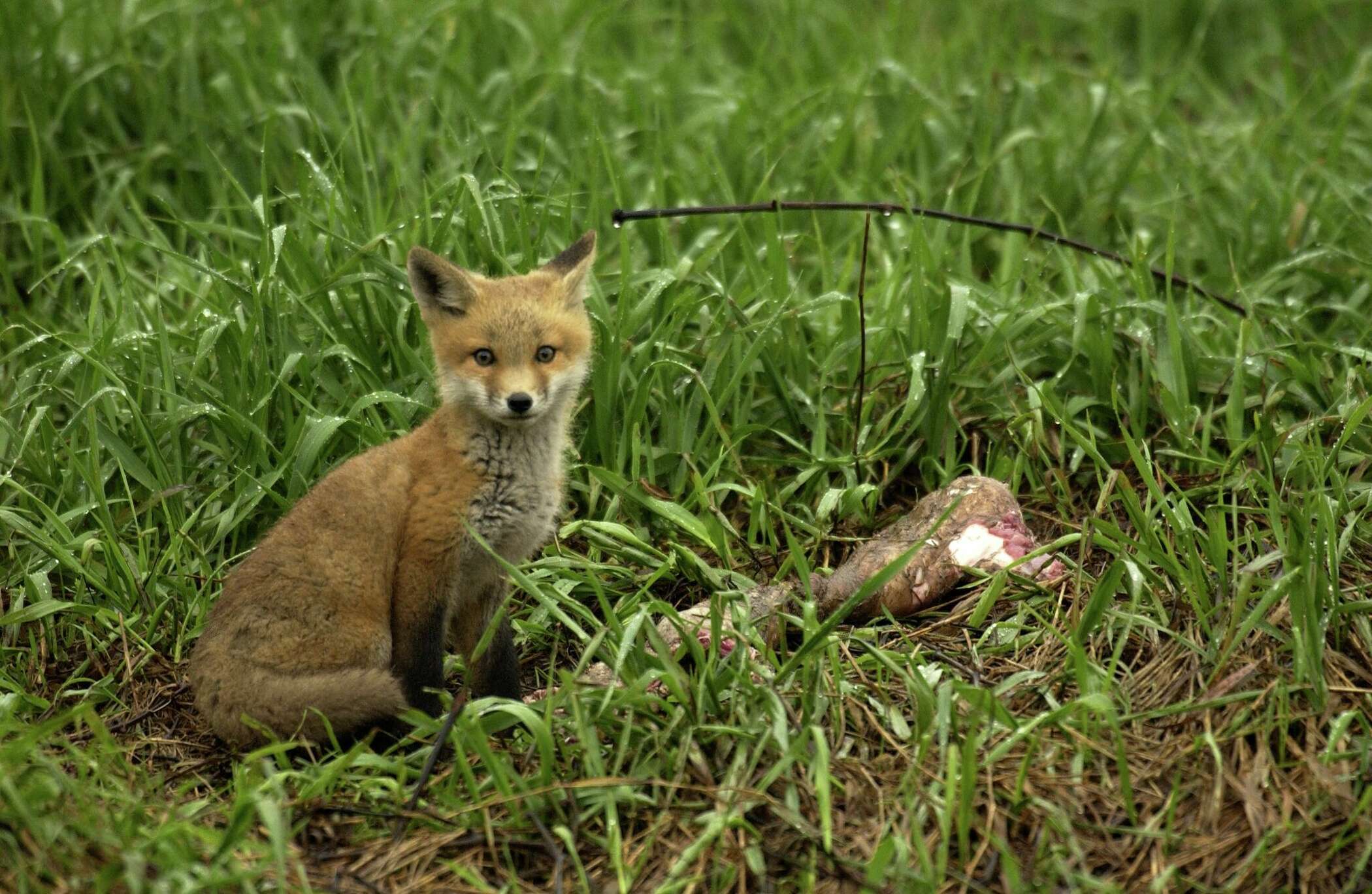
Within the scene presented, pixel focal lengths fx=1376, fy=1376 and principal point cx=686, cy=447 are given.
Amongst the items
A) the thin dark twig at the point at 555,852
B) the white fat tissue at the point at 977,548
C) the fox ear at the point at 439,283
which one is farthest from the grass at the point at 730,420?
the fox ear at the point at 439,283

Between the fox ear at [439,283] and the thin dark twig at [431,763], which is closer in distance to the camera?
the thin dark twig at [431,763]

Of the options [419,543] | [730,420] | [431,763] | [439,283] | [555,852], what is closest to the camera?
[555,852]

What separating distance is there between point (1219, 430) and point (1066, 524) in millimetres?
829

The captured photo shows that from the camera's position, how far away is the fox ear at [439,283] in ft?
12.9

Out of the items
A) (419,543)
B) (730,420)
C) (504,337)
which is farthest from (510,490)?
(730,420)

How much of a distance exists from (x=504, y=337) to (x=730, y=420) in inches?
50.0

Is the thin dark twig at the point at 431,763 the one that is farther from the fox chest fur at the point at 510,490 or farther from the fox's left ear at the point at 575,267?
the fox's left ear at the point at 575,267

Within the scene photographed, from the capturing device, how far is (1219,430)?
15.6ft

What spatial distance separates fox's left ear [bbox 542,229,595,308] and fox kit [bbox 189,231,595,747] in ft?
0.10

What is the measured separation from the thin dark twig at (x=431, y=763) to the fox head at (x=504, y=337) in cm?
82

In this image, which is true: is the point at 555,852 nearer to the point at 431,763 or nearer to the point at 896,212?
the point at 431,763

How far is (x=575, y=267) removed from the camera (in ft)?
13.6

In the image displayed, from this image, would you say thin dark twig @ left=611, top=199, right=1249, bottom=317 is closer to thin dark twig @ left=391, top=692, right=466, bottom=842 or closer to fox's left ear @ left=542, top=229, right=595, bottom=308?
fox's left ear @ left=542, top=229, right=595, bottom=308

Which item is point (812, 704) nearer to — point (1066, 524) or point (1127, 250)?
point (1066, 524)
